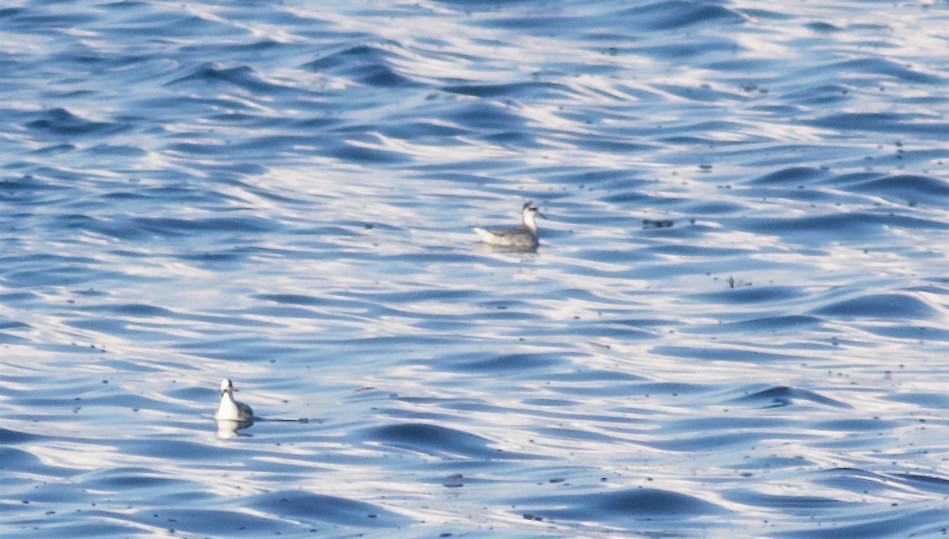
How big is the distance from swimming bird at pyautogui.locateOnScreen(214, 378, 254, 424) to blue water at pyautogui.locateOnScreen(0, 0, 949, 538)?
0.49ft

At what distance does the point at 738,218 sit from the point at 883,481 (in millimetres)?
10022

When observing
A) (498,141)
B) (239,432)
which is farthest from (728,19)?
(239,432)

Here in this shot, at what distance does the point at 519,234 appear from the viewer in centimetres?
2261

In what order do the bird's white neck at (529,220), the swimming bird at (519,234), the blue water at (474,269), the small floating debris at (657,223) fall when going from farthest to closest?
1. the small floating debris at (657,223)
2. the bird's white neck at (529,220)
3. the swimming bird at (519,234)
4. the blue water at (474,269)

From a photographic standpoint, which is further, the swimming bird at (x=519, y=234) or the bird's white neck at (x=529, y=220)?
the bird's white neck at (x=529, y=220)

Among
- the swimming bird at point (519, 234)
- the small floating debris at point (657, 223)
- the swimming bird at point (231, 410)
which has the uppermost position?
the small floating debris at point (657, 223)

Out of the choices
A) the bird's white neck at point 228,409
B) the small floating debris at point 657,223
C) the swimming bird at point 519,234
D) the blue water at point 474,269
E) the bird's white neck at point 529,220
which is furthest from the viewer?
the small floating debris at point 657,223

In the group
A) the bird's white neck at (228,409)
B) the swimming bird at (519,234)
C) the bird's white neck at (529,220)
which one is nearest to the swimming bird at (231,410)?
the bird's white neck at (228,409)

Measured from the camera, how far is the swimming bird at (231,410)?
50.6 feet

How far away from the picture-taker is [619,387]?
17.1m

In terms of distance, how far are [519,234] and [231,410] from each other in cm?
763

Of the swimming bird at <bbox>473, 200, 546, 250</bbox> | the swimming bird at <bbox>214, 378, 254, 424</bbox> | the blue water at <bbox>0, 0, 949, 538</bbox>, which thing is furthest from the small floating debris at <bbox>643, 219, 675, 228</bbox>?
the swimming bird at <bbox>214, 378, 254, 424</bbox>

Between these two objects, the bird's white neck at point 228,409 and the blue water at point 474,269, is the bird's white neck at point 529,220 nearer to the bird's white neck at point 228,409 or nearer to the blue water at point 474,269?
the blue water at point 474,269

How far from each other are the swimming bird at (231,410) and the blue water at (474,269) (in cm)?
15
